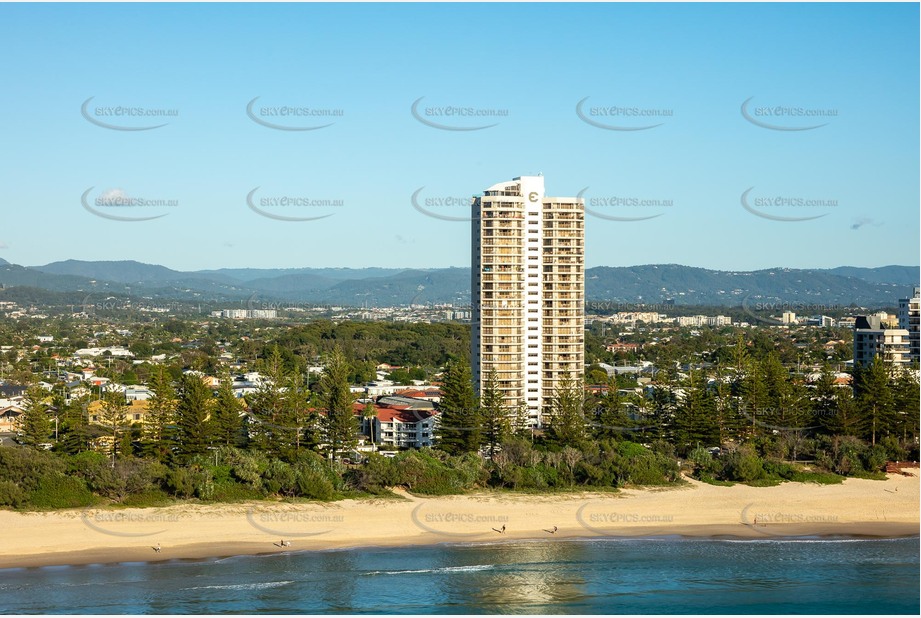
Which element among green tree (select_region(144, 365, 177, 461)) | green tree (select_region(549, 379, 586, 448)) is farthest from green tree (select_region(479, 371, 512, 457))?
green tree (select_region(144, 365, 177, 461))

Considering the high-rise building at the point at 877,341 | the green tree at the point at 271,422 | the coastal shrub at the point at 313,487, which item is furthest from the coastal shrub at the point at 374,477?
the high-rise building at the point at 877,341

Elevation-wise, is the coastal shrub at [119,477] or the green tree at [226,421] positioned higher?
the green tree at [226,421]

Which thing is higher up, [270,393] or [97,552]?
[270,393]

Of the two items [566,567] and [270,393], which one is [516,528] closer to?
[566,567]

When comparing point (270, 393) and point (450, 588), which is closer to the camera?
point (450, 588)

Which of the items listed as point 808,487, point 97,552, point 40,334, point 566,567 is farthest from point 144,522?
point 40,334

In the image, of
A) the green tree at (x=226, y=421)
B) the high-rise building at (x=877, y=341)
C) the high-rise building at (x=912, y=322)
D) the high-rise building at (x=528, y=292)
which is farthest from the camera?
the high-rise building at (x=912, y=322)

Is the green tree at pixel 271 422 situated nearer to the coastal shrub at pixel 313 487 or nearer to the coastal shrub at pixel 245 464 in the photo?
the coastal shrub at pixel 245 464

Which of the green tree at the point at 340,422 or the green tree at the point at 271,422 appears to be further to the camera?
the green tree at the point at 340,422
